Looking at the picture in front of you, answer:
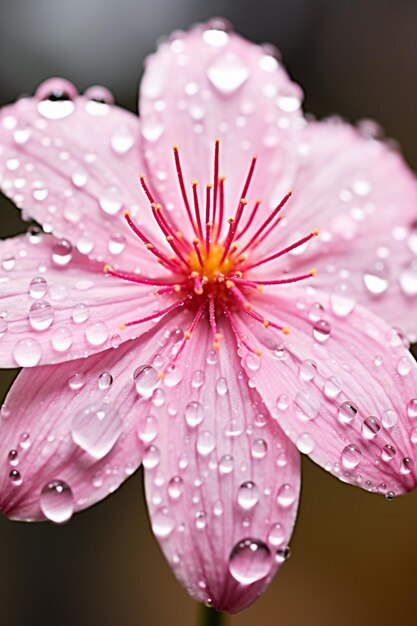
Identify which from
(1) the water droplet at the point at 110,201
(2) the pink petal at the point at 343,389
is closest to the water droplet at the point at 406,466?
(2) the pink petal at the point at 343,389

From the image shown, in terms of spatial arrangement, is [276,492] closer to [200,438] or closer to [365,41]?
[200,438]

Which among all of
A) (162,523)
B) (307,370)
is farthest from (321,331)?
(162,523)

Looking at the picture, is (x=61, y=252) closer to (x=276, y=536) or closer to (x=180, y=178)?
(x=180, y=178)

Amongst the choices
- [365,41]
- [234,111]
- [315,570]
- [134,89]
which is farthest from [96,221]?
[365,41]

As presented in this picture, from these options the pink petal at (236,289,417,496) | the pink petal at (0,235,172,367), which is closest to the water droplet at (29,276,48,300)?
the pink petal at (0,235,172,367)

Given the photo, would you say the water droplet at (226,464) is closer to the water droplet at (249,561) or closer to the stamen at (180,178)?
the water droplet at (249,561)
